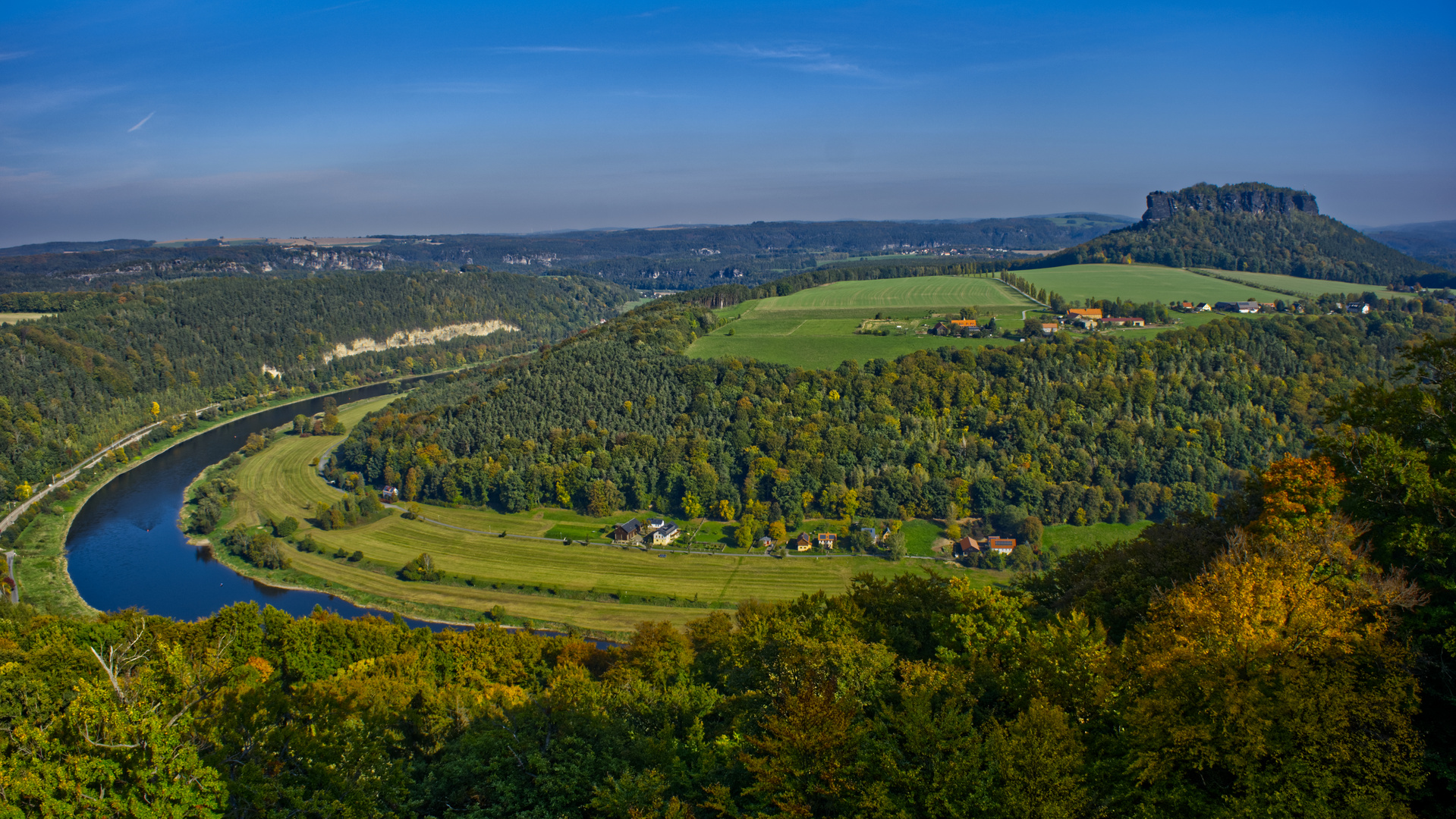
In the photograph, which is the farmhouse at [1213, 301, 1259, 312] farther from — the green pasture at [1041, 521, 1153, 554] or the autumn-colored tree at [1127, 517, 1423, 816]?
the autumn-colored tree at [1127, 517, 1423, 816]

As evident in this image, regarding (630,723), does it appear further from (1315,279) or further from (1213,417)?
(1315,279)

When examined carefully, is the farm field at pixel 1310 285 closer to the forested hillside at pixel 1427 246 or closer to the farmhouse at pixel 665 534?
the forested hillside at pixel 1427 246

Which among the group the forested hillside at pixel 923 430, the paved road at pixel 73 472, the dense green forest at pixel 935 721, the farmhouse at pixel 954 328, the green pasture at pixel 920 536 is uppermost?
the farmhouse at pixel 954 328

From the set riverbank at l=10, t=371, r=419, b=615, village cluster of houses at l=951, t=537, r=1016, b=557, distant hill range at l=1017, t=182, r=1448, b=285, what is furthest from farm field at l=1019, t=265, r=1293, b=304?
riverbank at l=10, t=371, r=419, b=615

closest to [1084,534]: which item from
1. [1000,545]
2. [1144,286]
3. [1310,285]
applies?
[1000,545]

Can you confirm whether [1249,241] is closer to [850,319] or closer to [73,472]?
[850,319]

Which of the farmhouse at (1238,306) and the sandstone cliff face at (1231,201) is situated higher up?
the sandstone cliff face at (1231,201)

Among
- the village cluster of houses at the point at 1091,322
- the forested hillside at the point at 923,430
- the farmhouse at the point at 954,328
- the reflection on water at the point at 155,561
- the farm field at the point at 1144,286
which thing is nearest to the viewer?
the reflection on water at the point at 155,561

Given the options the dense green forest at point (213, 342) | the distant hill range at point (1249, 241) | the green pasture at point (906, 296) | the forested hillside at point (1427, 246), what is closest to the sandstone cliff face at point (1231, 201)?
the distant hill range at point (1249, 241)
